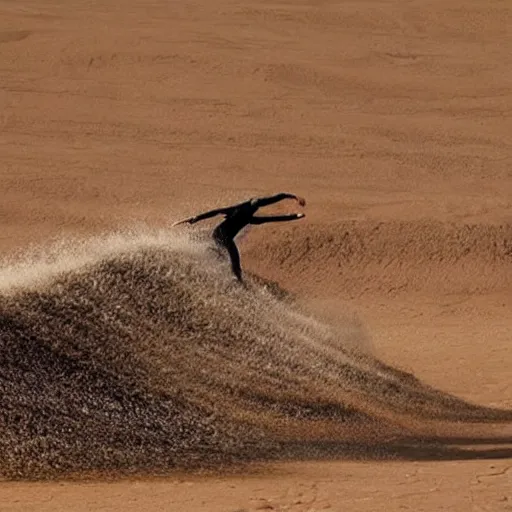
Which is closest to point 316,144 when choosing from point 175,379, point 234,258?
point 234,258

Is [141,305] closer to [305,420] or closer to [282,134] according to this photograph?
[305,420]

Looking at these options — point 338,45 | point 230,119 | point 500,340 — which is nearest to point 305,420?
point 500,340

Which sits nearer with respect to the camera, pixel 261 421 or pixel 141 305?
pixel 261 421

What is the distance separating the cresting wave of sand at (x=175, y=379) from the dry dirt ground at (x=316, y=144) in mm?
536

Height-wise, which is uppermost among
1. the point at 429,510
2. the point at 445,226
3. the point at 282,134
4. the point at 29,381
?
the point at 282,134

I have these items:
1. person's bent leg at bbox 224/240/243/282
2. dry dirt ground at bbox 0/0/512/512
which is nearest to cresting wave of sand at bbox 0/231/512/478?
person's bent leg at bbox 224/240/243/282

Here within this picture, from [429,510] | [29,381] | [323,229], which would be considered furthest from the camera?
[323,229]

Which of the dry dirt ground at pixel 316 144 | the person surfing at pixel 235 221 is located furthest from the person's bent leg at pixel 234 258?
the dry dirt ground at pixel 316 144

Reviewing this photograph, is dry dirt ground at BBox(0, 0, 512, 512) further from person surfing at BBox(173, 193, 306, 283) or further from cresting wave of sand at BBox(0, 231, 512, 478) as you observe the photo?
person surfing at BBox(173, 193, 306, 283)

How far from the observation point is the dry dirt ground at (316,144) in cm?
1164

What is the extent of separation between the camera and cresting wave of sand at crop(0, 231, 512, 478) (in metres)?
7.07

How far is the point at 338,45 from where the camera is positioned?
16797 mm

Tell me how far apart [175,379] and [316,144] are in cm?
697

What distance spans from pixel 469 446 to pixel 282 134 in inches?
289
